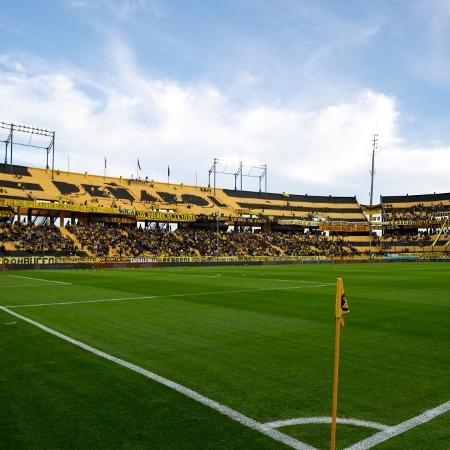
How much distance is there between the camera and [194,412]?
20.0 feet

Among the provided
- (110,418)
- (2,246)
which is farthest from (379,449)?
(2,246)

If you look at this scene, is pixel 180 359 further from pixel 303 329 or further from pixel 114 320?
pixel 114 320

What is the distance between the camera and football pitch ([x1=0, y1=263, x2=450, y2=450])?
538 centimetres

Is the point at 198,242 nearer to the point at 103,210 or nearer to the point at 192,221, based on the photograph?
the point at 192,221

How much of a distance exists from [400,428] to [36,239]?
60.4 meters

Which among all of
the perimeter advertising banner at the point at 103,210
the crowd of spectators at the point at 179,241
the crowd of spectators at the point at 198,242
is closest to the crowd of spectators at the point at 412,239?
the crowd of spectators at the point at 179,241

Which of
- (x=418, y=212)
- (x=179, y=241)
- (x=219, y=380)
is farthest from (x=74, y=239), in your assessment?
(x=418, y=212)

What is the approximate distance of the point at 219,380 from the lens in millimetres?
7594

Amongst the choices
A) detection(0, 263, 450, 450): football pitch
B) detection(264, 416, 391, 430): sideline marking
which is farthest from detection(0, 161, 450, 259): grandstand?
detection(264, 416, 391, 430): sideline marking

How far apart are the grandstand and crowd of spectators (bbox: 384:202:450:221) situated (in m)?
0.24

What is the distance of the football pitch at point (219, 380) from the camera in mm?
5383

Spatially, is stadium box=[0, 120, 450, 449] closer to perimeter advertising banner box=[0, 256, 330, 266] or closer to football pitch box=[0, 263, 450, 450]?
football pitch box=[0, 263, 450, 450]

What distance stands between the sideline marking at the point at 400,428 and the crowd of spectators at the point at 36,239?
55039mm

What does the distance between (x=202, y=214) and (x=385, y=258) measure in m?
33.3
